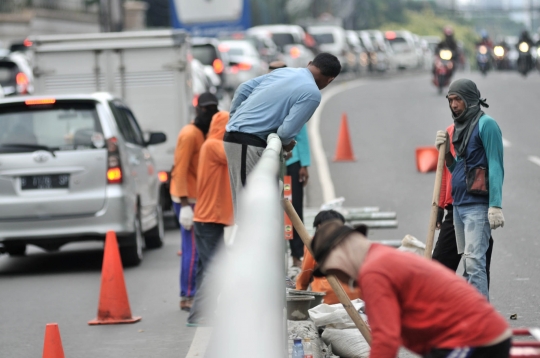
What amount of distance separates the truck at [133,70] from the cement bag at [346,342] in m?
8.52

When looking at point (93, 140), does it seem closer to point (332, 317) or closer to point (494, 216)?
point (332, 317)

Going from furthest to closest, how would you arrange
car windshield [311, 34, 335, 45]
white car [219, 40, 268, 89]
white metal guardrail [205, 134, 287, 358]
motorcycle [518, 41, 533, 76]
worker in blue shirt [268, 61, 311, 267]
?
car windshield [311, 34, 335, 45] → motorcycle [518, 41, 533, 76] → white car [219, 40, 268, 89] → worker in blue shirt [268, 61, 311, 267] → white metal guardrail [205, 134, 287, 358]

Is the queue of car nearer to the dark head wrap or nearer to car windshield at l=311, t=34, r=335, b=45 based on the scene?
the dark head wrap

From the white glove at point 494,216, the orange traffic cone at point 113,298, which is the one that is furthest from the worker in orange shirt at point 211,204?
the white glove at point 494,216

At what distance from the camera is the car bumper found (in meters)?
11.6

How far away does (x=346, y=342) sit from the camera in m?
7.18

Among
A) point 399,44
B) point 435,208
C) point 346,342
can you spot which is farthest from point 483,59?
point 346,342

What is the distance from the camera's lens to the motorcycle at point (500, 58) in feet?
163

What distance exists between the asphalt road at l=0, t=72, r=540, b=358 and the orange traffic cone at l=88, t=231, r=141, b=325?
0.13m

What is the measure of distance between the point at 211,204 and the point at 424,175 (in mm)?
8987

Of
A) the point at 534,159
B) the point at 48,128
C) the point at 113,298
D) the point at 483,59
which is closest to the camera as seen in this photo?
the point at 113,298

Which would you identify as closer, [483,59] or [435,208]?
[435,208]

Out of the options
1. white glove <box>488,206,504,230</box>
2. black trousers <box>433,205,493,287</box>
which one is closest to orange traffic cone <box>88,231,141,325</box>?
black trousers <box>433,205,493,287</box>

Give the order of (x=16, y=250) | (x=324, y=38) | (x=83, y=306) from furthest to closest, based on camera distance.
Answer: (x=324, y=38) < (x=16, y=250) < (x=83, y=306)
